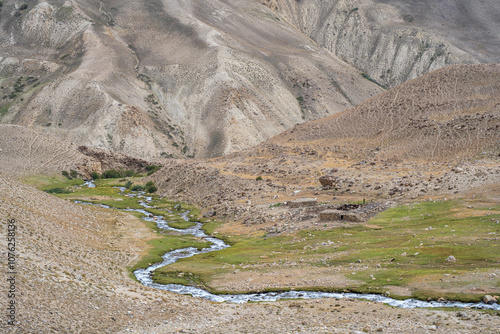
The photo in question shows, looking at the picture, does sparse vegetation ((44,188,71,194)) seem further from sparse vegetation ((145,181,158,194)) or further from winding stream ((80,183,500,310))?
winding stream ((80,183,500,310))

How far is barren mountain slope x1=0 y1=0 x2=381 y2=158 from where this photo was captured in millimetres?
145500

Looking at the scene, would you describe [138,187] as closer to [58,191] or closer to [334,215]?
[58,191]

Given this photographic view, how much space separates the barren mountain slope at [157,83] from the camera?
477 ft

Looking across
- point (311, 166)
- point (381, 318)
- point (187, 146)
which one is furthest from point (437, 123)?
point (187, 146)

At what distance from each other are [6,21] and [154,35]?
60235mm

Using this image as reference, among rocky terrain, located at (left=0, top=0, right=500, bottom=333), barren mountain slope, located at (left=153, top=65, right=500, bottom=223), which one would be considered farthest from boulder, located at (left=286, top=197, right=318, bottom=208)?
barren mountain slope, located at (left=153, top=65, right=500, bottom=223)

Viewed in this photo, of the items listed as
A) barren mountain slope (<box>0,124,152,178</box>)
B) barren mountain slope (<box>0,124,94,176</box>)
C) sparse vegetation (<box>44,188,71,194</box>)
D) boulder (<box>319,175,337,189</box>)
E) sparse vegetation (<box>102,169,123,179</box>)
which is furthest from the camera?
sparse vegetation (<box>102,169,123,179</box>)

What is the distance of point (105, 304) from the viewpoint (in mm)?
29812

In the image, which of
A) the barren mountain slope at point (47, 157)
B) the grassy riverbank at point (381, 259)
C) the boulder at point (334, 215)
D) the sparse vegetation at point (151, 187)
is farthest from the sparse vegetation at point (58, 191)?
the boulder at point (334, 215)

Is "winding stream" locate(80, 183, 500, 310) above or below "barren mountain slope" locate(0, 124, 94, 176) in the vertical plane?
above

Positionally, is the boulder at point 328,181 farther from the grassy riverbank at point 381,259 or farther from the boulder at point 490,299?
the boulder at point 490,299

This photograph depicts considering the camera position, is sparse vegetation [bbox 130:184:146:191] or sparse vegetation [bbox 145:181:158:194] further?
sparse vegetation [bbox 130:184:146:191]

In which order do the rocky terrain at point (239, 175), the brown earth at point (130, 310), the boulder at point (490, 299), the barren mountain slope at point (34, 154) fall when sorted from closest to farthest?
the brown earth at point (130, 310)
the boulder at point (490, 299)
the rocky terrain at point (239, 175)
the barren mountain slope at point (34, 154)

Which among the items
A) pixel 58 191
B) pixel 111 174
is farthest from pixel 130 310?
pixel 111 174
